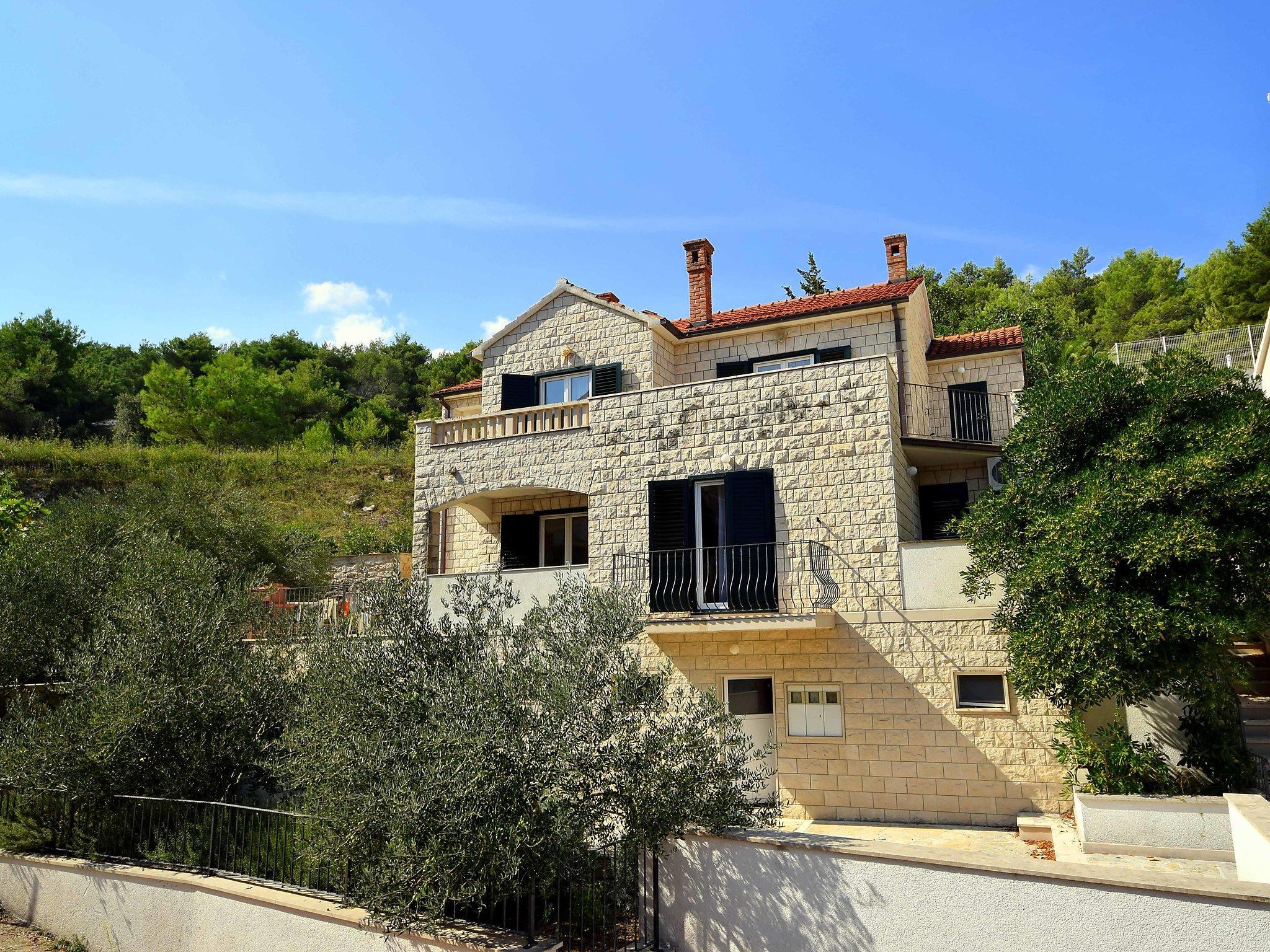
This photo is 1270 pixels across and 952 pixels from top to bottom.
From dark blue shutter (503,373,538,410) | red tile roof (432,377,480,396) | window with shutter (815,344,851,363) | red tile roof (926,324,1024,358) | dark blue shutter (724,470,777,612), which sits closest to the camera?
dark blue shutter (724,470,777,612)

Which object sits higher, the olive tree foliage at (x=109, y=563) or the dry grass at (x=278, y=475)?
the dry grass at (x=278, y=475)

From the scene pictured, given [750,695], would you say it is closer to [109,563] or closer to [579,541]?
[579,541]

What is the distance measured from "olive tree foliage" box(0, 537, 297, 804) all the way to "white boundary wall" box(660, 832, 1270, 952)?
5.81 metres

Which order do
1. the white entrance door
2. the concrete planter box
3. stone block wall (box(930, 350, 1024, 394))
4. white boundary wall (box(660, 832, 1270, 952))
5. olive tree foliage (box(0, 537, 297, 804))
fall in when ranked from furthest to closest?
stone block wall (box(930, 350, 1024, 394)) → the white entrance door → olive tree foliage (box(0, 537, 297, 804)) → the concrete planter box → white boundary wall (box(660, 832, 1270, 952))

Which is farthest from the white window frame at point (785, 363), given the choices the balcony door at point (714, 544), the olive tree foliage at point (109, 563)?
the olive tree foliage at point (109, 563)


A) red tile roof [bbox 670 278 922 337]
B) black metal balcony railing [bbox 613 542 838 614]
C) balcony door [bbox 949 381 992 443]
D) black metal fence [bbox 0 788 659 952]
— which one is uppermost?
red tile roof [bbox 670 278 922 337]

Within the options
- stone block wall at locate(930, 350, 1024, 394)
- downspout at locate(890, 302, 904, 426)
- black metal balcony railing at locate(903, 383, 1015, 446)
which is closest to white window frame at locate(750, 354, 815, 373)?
downspout at locate(890, 302, 904, 426)

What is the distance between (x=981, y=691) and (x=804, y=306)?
27.3 feet

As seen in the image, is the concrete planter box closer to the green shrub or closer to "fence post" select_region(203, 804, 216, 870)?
the green shrub

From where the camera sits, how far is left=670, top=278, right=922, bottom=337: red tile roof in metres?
16.2

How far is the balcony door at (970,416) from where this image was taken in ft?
51.1

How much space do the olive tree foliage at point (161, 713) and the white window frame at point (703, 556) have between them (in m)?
6.18

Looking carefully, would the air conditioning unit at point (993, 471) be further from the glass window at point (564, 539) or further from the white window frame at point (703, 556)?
the glass window at point (564, 539)

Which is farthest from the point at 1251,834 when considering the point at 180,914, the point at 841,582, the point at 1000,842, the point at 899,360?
the point at 180,914
